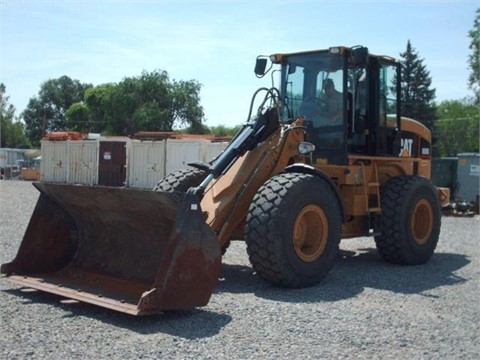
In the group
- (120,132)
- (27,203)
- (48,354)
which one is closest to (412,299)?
(48,354)

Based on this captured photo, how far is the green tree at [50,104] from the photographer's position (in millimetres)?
76312

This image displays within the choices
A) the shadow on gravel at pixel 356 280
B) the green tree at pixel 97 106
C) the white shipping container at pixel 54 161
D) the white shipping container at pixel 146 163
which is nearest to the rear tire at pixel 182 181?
the shadow on gravel at pixel 356 280

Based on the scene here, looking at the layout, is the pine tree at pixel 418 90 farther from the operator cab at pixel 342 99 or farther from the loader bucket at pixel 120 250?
the loader bucket at pixel 120 250

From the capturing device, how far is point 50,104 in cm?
7825

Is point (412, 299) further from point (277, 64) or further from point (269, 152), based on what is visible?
point (277, 64)

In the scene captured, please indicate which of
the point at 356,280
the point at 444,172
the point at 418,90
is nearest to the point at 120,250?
the point at 356,280

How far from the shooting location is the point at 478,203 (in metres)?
18.9

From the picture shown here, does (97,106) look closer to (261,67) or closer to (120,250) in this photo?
(261,67)

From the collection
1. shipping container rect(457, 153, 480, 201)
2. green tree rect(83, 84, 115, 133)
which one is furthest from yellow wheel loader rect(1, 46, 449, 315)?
green tree rect(83, 84, 115, 133)

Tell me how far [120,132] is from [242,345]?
50.2 m

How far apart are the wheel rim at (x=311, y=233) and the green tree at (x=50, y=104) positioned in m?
71.3

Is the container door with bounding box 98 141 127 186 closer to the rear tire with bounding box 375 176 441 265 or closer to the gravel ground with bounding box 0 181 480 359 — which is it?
the rear tire with bounding box 375 176 441 265

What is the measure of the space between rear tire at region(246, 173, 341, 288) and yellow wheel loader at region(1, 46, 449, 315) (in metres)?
0.01

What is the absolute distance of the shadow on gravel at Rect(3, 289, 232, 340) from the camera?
520cm
